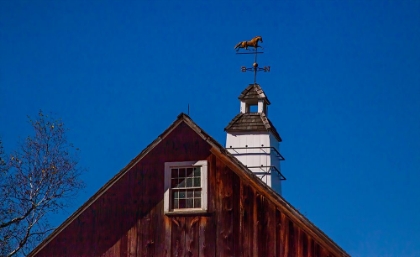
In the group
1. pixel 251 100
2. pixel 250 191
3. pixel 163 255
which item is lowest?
pixel 163 255

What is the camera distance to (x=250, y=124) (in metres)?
53.8

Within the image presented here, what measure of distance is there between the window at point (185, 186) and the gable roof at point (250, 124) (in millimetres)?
29834

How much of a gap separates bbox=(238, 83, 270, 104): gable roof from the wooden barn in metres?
30.1

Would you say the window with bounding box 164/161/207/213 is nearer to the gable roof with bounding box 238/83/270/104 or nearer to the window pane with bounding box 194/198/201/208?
the window pane with bounding box 194/198/201/208

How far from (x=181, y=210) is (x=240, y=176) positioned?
5.92ft

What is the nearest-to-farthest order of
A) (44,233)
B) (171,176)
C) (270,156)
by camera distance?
(171,176) → (44,233) → (270,156)

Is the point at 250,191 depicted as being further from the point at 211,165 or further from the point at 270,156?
the point at 270,156

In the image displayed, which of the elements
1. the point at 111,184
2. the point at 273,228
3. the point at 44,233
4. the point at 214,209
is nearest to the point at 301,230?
the point at 273,228

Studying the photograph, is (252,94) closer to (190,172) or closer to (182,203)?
(190,172)

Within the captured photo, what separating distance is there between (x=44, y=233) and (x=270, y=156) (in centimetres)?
2028

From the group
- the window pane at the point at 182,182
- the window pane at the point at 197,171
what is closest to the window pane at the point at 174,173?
the window pane at the point at 182,182

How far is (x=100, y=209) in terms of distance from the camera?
23859 mm

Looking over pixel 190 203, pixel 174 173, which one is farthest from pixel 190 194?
pixel 174 173

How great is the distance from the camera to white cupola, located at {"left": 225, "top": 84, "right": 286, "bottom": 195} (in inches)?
2100
